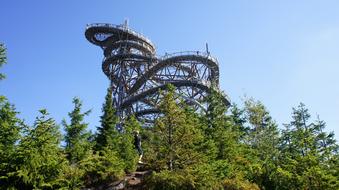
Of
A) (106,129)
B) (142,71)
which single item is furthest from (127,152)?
(142,71)

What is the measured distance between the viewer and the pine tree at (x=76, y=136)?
24.6 m

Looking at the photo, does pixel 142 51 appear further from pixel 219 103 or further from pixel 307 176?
→ pixel 307 176

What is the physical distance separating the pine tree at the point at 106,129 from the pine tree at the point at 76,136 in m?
2.99

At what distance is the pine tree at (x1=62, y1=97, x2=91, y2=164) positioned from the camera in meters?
24.6

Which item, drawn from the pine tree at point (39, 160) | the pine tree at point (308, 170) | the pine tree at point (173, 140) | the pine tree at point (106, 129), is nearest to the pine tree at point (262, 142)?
the pine tree at point (308, 170)

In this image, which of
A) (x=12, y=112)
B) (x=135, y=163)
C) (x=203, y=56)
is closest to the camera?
(x=12, y=112)

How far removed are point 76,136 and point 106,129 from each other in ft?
17.9

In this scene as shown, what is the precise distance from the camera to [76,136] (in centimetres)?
2630

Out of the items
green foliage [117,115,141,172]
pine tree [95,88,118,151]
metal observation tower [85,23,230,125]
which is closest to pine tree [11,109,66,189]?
green foliage [117,115,141,172]

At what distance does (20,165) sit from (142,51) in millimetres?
43411

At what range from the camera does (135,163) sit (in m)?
28.1

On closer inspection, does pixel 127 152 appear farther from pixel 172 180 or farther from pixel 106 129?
pixel 172 180

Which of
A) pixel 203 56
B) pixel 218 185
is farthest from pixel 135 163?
pixel 203 56

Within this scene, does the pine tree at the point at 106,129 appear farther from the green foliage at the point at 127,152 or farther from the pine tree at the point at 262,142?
the pine tree at the point at 262,142
